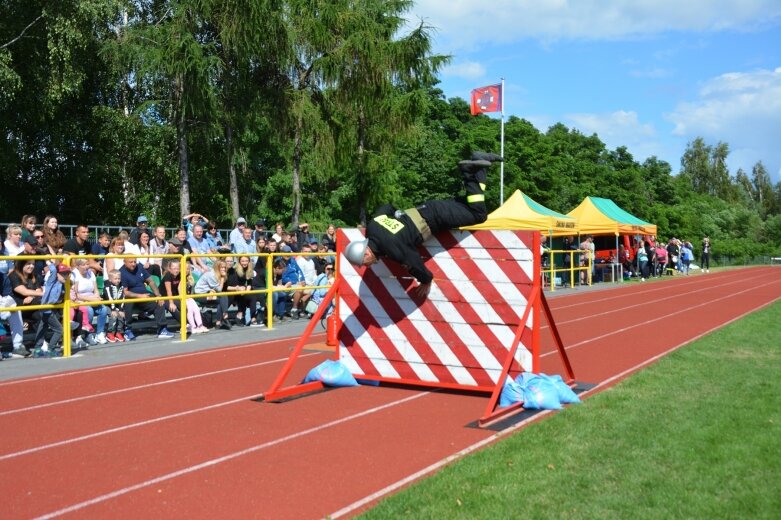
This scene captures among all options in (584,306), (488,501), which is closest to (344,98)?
(584,306)

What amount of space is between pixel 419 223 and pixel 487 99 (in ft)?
104

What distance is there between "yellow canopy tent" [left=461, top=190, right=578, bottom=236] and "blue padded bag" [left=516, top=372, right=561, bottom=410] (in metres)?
18.4

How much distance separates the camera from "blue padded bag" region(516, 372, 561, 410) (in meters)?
7.80

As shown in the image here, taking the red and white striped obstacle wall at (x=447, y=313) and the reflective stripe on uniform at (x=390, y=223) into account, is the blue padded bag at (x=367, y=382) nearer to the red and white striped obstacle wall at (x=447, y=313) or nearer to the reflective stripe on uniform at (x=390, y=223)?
the red and white striped obstacle wall at (x=447, y=313)

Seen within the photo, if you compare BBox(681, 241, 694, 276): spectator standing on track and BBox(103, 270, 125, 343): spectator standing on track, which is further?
BBox(681, 241, 694, 276): spectator standing on track

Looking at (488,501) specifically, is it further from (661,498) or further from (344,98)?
(344,98)

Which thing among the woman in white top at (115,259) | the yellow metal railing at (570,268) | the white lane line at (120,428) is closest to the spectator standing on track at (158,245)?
the woman in white top at (115,259)

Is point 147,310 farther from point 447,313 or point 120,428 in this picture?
point 447,313

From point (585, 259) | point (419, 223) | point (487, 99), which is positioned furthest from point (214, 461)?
point (487, 99)

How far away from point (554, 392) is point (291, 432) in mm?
2697

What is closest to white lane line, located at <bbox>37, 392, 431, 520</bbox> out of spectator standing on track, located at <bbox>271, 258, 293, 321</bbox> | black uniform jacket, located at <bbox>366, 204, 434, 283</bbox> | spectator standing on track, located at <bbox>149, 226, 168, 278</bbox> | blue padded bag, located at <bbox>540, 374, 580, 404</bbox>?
black uniform jacket, located at <bbox>366, 204, 434, 283</bbox>

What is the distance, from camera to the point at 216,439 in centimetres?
688

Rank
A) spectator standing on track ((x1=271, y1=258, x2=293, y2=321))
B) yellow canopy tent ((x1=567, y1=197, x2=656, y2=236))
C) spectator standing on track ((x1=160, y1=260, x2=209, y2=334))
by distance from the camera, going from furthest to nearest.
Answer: yellow canopy tent ((x1=567, y1=197, x2=656, y2=236)) → spectator standing on track ((x1=271, y1=258, x2=293, y2=321)) → spectator standing on track ((x1=160, y1=260, x2=209, y2=334))

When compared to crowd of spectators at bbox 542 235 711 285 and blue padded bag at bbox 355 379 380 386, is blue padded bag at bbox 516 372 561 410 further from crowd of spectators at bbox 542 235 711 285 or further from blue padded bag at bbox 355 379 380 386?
crowd of spectators at bbox 542 235 711 285
